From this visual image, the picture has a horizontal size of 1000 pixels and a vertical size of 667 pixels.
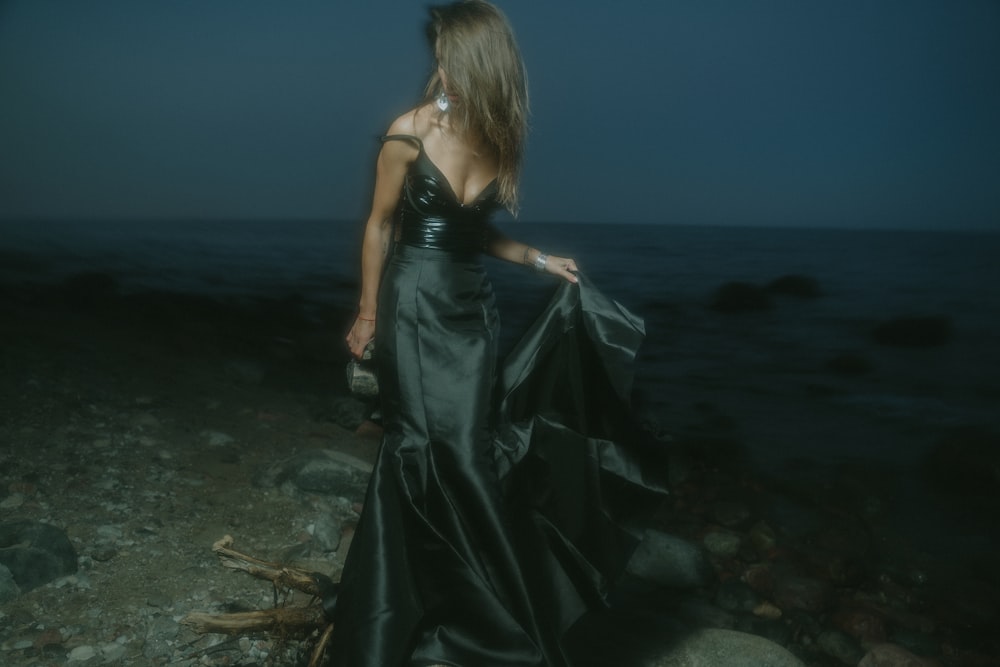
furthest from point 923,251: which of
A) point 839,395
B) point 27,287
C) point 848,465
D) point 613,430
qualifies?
point 613,430

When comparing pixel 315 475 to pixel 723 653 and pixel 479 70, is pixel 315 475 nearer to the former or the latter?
pixel 723 653

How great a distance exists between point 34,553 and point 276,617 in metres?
1.03

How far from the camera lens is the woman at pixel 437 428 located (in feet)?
8.12

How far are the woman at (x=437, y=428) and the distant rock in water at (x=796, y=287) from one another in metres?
15.1

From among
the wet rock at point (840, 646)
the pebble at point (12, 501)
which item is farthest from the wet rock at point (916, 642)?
the pebble at point (12, 501)

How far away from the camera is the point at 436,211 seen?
253 cm

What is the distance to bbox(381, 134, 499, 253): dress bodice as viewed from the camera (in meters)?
2.46

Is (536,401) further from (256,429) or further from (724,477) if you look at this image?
(724,477)

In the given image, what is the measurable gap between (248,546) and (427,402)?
160cm

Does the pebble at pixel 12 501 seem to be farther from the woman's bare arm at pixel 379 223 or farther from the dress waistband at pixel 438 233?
the dress waistband at pixel 438 233

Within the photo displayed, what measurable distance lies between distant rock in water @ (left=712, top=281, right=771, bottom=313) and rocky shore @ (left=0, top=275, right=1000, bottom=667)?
8.09m

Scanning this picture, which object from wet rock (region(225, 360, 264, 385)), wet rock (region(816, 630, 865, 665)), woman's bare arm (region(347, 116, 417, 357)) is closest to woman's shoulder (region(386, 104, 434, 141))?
woman's bare arm (region(347, 116, 417, 357))

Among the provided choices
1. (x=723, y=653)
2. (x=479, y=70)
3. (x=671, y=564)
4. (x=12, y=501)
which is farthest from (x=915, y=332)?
(x=12, y=501)

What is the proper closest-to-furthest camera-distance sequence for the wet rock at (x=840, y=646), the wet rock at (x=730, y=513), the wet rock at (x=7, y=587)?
1. the wet rock at (x=7, y=587)
2. the wet rock at (x=840, y=646)
3. the wet rock at (x=730, y=513)
